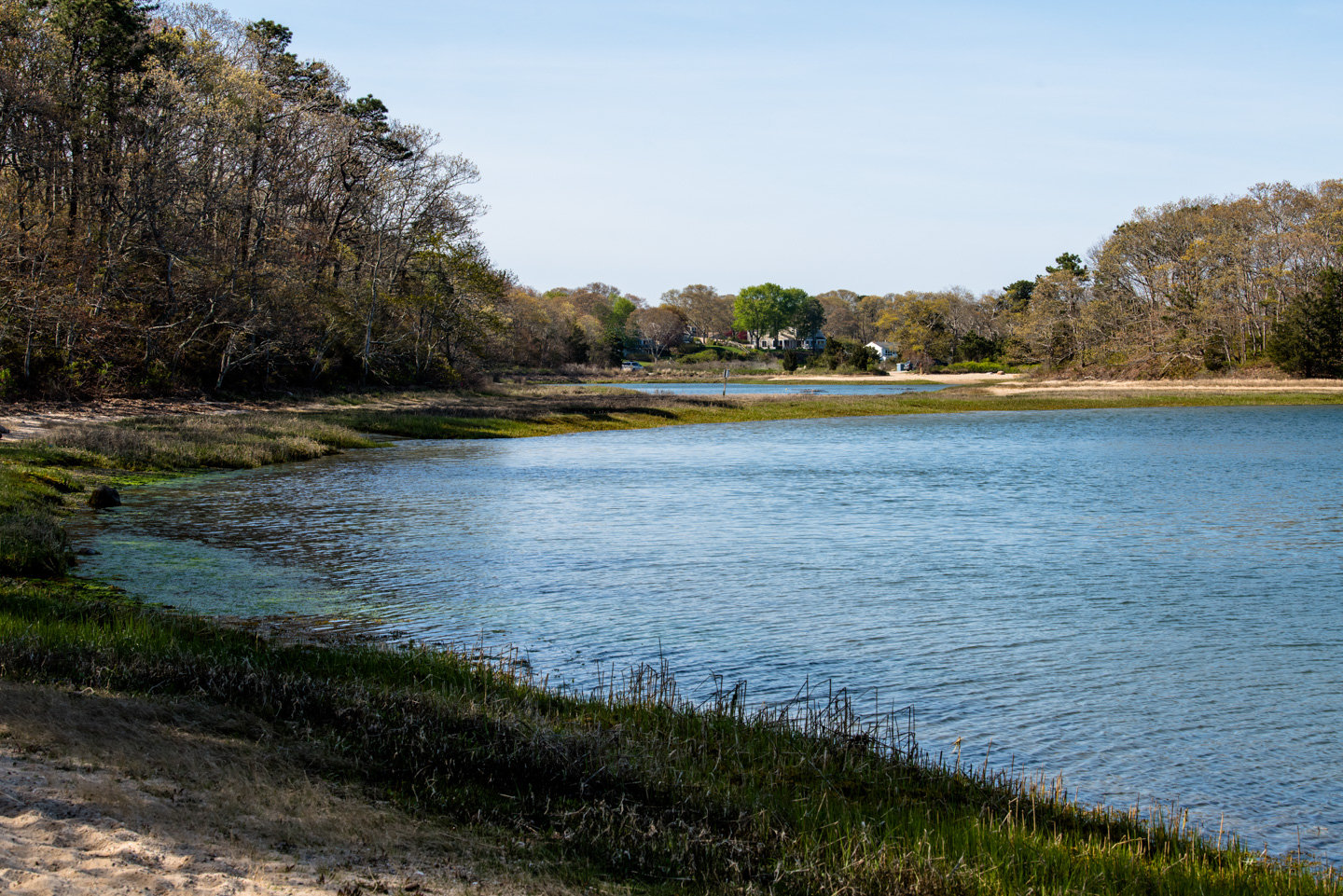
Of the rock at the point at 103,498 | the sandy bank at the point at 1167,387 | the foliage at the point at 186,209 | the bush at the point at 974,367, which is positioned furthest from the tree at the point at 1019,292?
the rock at the point at 103,498

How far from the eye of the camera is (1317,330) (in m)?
79.6

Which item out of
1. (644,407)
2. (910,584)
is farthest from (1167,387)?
(910,584)

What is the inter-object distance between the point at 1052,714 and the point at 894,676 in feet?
5.97

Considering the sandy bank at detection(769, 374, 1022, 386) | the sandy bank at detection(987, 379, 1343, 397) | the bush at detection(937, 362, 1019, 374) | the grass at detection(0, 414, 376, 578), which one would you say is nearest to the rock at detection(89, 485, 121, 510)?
the grass at detection(0, 414, 376, 578)

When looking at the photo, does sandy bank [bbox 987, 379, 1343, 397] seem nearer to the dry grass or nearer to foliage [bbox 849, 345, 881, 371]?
foliage [bbox 849, 345, 881, 371]

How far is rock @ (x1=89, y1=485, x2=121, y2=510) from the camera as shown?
21375 millimetres

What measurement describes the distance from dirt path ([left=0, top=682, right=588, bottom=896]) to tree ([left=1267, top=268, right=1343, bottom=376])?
91.2 meters

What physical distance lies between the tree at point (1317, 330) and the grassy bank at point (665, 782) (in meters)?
86.9

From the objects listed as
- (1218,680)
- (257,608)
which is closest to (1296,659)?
(1218,680)

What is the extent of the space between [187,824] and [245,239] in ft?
159

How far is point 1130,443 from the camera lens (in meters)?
47.2

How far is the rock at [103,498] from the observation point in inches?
842

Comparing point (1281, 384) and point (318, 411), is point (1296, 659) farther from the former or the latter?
point (1281, 384)

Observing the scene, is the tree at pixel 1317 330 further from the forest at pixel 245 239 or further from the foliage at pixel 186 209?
the foliage at pixel 186 209
